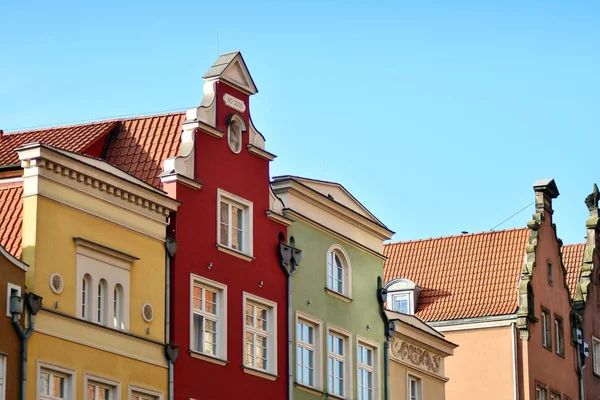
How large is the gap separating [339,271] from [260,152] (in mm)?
5832

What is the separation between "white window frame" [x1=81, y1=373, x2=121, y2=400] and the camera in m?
→ 37.6

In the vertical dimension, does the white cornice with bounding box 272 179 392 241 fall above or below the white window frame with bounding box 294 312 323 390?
above

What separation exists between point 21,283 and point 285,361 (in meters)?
12.1

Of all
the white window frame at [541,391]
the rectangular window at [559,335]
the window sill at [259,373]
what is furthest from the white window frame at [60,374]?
the rectangular window at [559,335]

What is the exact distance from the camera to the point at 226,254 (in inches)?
1730

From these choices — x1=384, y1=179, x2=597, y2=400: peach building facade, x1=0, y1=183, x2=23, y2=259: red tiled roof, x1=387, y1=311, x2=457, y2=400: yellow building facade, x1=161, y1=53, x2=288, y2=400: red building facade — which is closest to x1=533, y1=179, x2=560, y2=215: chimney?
x1=384, y1=179, x2=597, y2=400: peach building facade

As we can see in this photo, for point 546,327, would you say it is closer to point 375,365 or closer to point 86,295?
point 375,365

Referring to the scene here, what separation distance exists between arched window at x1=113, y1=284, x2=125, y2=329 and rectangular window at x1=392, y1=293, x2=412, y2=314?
Result: 26511 millimetres

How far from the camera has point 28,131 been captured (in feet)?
151

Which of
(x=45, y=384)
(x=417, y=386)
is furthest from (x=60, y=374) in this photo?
(x=417, y=386)

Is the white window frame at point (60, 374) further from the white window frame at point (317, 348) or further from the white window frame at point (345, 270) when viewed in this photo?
the white window frame at point (345, 270)

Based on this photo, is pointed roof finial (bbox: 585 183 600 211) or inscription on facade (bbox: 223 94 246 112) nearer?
inscription on facade (bbox: 223 94 246 112)

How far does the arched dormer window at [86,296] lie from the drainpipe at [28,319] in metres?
2.15

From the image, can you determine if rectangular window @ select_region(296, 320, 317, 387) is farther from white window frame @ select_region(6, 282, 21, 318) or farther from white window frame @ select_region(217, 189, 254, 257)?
white window frame @ select_region(6, 282, 21, 318)
